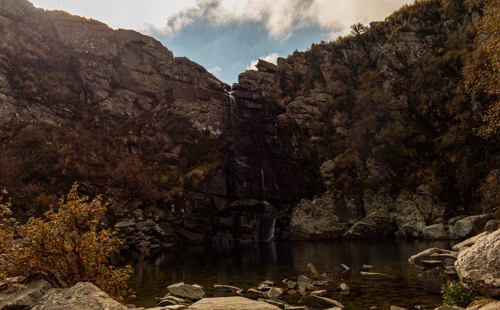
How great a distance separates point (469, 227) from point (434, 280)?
66.5 ft

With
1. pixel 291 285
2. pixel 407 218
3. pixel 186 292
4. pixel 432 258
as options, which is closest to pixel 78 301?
pixel 186 292

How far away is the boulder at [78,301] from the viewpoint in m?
5.04

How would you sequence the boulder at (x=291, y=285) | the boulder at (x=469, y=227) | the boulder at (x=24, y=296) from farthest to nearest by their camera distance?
1. the boulder at (x=469, y=227)
2. the boulder at (x=291, y=285)
3. the boulder at (x=24, y=296)

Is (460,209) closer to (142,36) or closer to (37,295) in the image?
(37,295)

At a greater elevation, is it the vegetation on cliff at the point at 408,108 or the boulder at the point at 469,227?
the vegetation on cliff at the point at 408,108

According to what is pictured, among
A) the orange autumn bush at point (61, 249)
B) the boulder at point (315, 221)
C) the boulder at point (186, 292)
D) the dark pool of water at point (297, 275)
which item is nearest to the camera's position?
the orange autumn bush at point (61, 249)

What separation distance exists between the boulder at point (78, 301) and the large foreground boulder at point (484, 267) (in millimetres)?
7840

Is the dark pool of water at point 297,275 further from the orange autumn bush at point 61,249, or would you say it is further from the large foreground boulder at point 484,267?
the orange autumn bush at point 61,249

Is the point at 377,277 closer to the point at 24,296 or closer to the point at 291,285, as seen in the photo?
the point at 291,285

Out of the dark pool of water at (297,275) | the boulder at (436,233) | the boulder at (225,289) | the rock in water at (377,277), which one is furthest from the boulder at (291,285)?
the boulder at (436,233)

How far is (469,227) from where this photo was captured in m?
26.4

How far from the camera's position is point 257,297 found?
477 inches

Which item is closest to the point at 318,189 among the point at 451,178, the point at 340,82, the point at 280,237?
the point at 280,237

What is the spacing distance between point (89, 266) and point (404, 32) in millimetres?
61655
